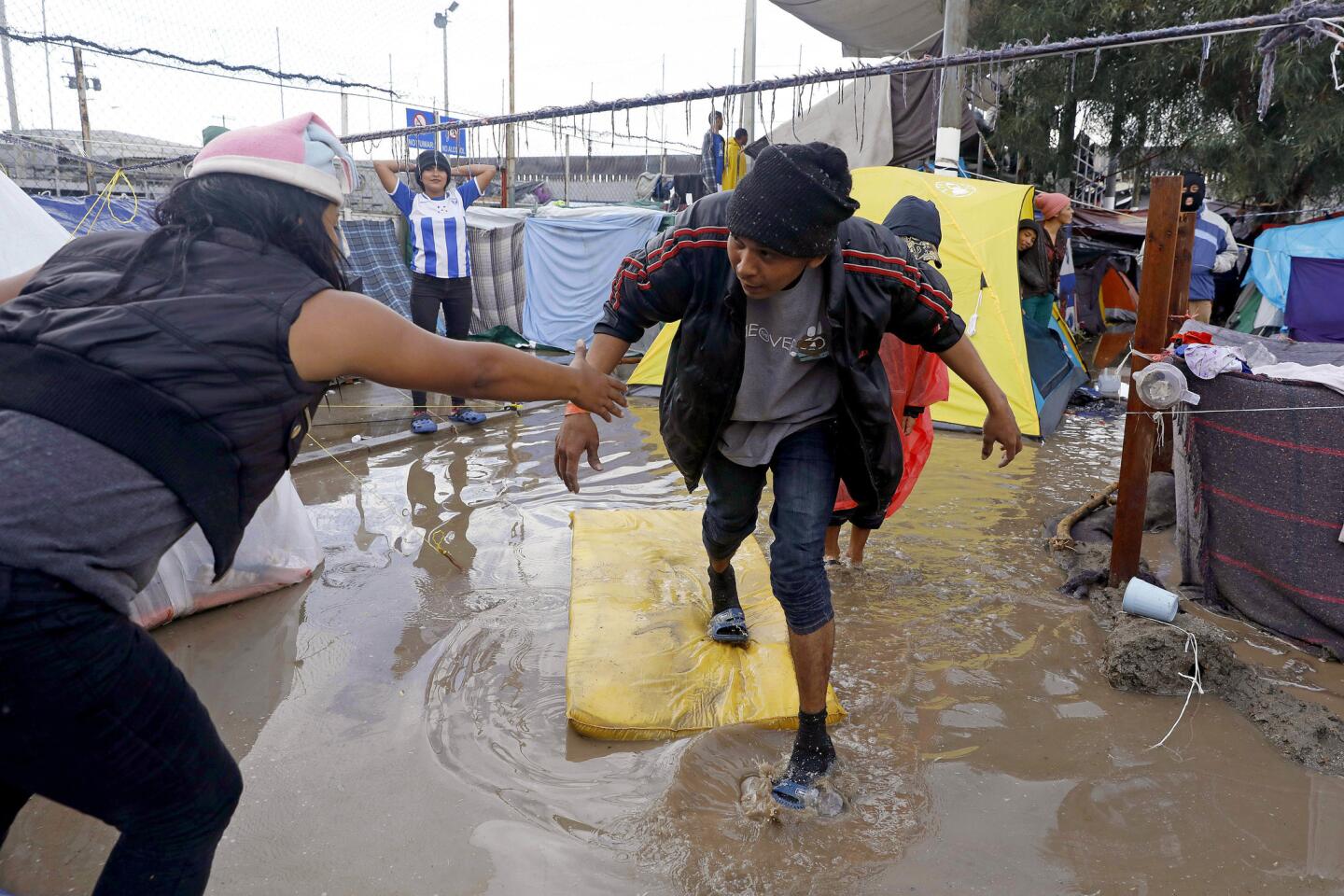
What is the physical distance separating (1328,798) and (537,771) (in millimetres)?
2182

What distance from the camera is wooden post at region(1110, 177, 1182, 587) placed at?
347cm

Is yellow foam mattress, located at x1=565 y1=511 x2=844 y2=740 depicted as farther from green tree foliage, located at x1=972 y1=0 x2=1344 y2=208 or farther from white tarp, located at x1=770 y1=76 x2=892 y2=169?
green tree foliage, located at x1=972 y1=0 x2=1344 y2=208

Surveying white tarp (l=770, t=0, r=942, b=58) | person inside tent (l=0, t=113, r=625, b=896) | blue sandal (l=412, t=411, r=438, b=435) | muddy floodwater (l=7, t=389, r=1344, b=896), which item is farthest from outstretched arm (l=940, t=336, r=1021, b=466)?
white tarp (l=770, t=0, r=942, b=58)

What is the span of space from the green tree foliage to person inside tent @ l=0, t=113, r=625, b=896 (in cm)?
946

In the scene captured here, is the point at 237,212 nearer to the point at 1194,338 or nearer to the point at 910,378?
the point at 910,378

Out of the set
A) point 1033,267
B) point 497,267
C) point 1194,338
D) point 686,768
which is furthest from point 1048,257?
point 497,267

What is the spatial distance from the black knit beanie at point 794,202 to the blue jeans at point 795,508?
0.61m

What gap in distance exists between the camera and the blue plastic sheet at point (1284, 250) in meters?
8.62

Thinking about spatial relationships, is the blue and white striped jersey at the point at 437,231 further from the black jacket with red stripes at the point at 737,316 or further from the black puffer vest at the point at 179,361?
the black puffer vest at the point at 179,361

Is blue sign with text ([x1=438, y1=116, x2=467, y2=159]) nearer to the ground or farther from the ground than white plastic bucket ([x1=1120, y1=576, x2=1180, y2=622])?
farther from the ground

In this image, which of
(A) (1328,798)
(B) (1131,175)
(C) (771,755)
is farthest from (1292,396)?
(B) (1131,175)

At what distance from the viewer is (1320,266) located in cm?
866

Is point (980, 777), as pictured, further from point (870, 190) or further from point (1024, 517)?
point (870, 190)

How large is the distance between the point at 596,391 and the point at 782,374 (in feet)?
2.16
